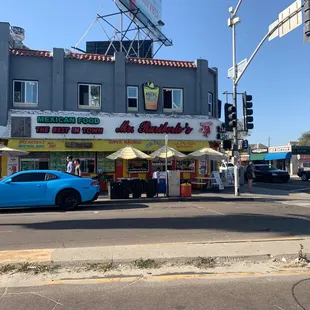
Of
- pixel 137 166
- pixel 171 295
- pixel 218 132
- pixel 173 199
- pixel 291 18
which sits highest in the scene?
pixel 291 18

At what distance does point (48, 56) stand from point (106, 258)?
1757 cm

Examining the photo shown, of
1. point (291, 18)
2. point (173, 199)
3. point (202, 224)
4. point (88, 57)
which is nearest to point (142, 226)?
point (202, 224)

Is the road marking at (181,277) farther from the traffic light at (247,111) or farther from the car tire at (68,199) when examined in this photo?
the traffic light at (247,111)

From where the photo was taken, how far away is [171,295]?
4.55m

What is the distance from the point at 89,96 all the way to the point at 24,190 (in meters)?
9.99

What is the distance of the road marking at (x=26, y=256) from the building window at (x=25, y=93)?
615 inches

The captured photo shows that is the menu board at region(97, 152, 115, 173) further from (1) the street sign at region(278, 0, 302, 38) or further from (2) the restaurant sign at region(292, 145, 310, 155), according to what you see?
(2) the restaurant sign at region(292, 145, 310, 155)

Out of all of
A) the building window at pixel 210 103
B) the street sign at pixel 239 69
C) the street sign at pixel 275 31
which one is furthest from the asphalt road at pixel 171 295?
the building window at pixel 210 103

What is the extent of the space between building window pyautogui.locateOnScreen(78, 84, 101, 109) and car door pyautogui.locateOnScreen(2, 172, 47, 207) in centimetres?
910

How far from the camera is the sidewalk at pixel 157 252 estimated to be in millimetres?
6086

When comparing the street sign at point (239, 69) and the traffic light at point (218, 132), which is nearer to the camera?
the street sign at point (239, 69)

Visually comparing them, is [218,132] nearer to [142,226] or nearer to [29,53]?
[29,53]

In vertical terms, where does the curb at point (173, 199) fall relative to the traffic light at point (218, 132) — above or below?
below

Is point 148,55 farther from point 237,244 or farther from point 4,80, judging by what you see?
point 237,244
